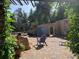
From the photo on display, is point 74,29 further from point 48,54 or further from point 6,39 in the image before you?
point 48,54

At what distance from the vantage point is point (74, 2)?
5.51 m

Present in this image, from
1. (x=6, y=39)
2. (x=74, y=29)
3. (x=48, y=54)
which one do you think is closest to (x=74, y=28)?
(x=74, y=29)

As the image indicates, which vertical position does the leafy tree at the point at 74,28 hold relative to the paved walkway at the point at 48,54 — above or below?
above

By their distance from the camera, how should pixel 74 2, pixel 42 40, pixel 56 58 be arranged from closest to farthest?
pixel 74 2 < pixel 56 58 < pixel 42 40

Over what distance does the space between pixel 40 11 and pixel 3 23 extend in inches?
1590

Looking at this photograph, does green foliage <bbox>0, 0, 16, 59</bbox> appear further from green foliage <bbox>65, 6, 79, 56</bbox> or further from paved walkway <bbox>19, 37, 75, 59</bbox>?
paved walkway <bbox>19, 37, 75, 59</bbox>

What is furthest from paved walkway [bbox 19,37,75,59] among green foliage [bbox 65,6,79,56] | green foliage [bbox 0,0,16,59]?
green foliage [bbox 0,0,16,59]

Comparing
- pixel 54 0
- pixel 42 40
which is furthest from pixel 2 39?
pixel 42 40

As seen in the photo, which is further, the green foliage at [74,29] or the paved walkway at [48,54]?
the paved walkway at [48,54]

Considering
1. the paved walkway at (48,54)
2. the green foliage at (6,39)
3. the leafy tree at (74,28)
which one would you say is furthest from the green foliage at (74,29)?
the paved walkway at (48,54)

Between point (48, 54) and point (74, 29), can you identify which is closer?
point (74, 29)

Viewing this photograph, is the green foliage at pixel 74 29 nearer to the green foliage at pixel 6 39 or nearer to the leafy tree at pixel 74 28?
the leafy tree at pixel 74 28

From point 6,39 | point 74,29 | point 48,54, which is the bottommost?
point 48,54

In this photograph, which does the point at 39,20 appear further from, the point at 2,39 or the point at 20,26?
the point at 2,39
